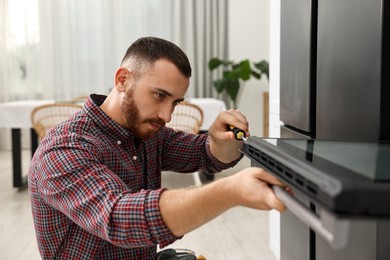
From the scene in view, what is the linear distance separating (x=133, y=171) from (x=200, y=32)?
533cm

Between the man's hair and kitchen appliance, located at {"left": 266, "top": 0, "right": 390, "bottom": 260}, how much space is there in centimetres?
34

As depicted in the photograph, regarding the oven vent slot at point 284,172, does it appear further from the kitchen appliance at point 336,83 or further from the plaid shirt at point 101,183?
the plaid shirt at point 101,183

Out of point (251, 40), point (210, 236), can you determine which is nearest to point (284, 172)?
point (210, 236)

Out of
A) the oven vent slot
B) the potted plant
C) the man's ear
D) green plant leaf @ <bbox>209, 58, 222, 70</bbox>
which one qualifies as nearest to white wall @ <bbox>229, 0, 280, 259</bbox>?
the potted plant

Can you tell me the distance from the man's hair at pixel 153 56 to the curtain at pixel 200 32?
5189 millimetres

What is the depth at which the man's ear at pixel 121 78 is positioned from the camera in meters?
1.23

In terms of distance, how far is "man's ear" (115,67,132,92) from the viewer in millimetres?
1227

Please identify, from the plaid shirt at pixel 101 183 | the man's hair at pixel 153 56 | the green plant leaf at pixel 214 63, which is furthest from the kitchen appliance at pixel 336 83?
the green plant leaf at pixel 214 63

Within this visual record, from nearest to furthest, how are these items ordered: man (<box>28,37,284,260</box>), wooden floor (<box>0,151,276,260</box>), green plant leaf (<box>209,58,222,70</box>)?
man (<box>28,37,284,260</box>), wooden floor (<box>0,151,276,260</box>), green plant leaf (<box>209,58,222,70</box>)

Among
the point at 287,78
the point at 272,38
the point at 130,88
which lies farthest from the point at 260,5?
the point at 130,88

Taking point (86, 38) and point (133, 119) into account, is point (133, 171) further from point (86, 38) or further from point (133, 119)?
point (86, 38)

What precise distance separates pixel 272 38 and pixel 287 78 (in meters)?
0.82

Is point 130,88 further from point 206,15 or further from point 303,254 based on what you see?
point 206,15

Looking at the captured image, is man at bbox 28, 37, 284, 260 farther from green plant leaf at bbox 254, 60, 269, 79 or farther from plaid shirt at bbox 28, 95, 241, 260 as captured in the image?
green plant leaf at bbox 254, 60, 269, 79
